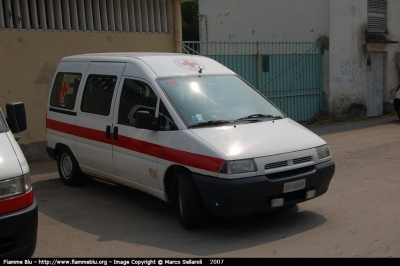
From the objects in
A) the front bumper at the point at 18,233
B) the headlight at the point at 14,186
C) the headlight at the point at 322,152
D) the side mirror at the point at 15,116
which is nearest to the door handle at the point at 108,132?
the side mirror at the point at 15,116

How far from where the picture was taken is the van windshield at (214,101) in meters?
6.31

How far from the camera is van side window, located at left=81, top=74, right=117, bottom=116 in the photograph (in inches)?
286

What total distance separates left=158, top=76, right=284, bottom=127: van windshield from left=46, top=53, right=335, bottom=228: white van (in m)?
0.01

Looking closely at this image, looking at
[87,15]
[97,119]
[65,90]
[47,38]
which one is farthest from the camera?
[87,15]

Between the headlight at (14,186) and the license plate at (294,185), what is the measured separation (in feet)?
9.01

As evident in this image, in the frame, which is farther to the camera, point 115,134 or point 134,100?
point 115,134

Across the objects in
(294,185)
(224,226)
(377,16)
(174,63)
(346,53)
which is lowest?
(224,226)

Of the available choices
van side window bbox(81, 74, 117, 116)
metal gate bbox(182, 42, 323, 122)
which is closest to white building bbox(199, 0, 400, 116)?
metal gate bbox(182, 42, 323, 122)

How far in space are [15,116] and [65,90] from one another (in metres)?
2.54

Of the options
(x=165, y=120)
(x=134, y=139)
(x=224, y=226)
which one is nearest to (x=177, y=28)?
(x=134, y=139)

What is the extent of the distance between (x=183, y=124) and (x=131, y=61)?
1453 millimetres

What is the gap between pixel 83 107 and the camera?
777 centimetres

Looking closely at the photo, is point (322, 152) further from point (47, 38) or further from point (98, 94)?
point (47, 38)

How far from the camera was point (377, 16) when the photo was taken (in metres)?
17.8
